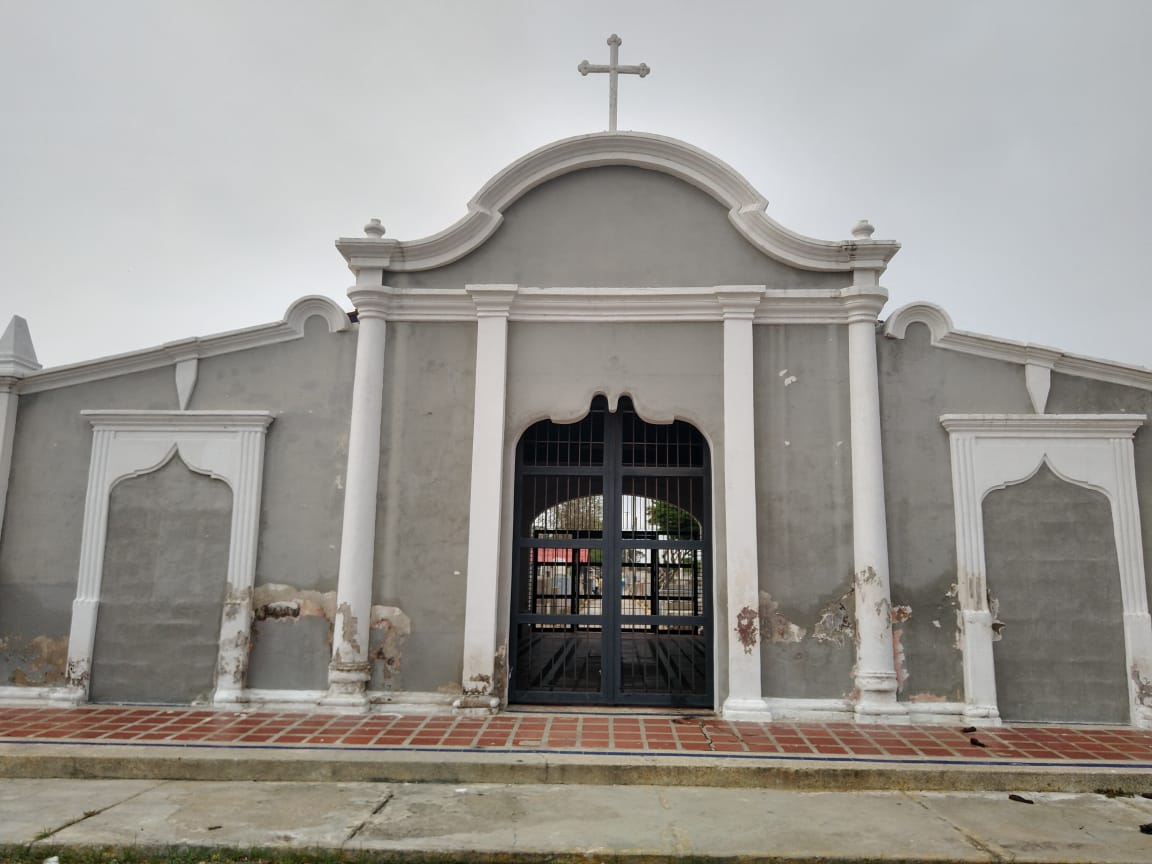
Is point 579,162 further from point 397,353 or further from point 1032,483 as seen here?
point 1032,483

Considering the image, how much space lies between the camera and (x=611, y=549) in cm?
814

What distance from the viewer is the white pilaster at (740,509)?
24.6ft

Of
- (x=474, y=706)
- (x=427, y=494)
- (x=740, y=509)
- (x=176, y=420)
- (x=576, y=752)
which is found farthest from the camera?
(x=176, y=420)

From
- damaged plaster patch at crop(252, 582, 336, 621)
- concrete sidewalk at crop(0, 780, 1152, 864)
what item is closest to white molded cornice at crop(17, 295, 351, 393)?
damaged plaster patch at crop(252, 582, 336, 621)

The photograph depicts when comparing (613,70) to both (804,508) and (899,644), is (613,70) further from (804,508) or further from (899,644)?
(899,644)

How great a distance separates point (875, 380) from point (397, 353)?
457cm

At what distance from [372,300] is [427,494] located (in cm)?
196

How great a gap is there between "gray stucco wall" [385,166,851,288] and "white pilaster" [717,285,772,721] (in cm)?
42

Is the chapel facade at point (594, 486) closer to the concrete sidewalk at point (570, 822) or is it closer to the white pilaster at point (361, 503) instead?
the white pilaster at point (361, 503)

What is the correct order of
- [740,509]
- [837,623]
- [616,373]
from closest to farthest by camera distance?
1. [837,623]
2. [740,509]
3. [616,373]

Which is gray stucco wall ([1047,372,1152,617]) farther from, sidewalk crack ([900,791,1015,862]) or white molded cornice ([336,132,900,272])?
sidewalk crack ([900,791,1015,862])

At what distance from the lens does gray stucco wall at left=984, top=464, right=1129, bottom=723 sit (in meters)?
7.53

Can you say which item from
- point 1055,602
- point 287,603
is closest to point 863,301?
point 1055,602

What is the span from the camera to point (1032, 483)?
784cm
